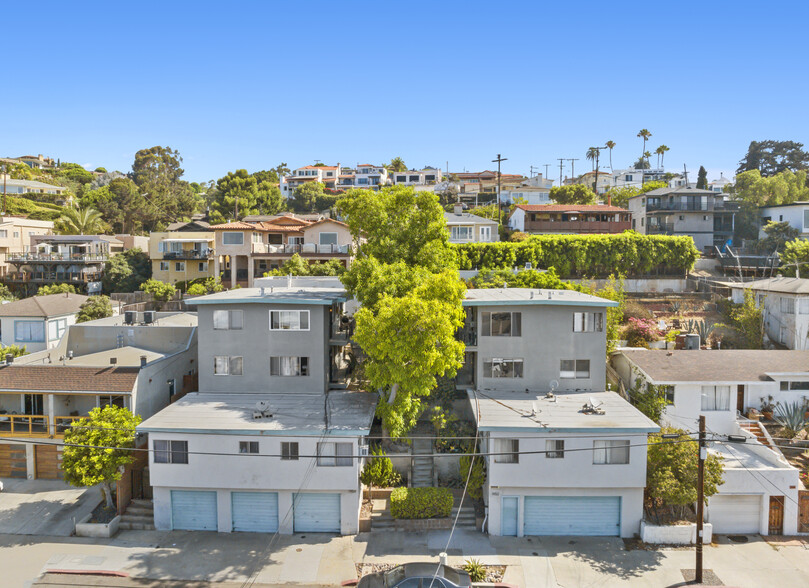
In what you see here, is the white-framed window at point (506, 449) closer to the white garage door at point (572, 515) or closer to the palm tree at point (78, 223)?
the white garage door at point (572, 515)

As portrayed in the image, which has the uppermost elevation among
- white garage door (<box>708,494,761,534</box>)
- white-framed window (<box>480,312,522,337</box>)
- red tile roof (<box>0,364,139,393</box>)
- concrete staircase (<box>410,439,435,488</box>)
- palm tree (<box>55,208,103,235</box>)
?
palm tree (<box>55,208,103,235</box>)

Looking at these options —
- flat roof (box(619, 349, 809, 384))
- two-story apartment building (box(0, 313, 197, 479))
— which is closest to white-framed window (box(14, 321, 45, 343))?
two-story apartment building (box(0, 313, 197, 479))

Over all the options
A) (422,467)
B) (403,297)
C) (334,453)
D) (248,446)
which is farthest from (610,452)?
(248,446)

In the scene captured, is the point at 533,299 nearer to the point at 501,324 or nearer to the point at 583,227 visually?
the point at 501,324

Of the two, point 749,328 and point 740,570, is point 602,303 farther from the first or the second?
point 749,328

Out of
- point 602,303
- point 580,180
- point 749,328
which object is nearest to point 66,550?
point 602,303

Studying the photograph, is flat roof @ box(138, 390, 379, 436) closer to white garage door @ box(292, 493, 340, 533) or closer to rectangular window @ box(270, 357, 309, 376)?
rectangular window @ box(270, 357, 309, 376)

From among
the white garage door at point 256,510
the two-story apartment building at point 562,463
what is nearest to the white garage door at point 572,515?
the two-story apartment building at point 562,463
